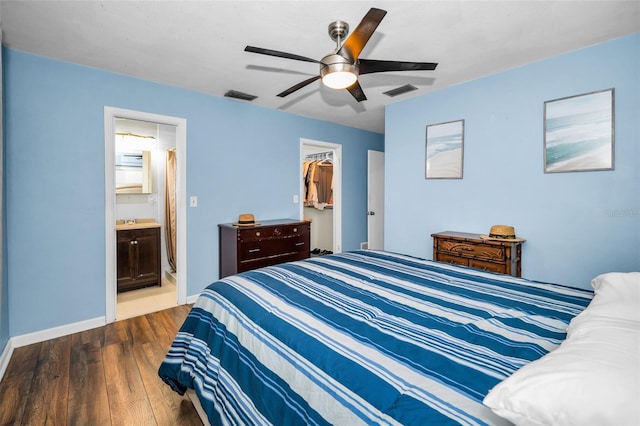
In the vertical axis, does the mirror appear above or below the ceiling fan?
below

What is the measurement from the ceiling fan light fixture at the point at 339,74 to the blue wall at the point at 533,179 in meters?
1.93

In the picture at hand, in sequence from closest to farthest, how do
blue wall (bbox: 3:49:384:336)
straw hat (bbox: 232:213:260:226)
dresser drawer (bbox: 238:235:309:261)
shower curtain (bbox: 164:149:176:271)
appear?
1. blue wall (bbox: 3:49:384:336)
2. dresser drawer (bbox: 238:235:309:261)
3. straw hat (bbox: 232:213:260:226)
4. shower curtain (bbox: 164:149:176:271)

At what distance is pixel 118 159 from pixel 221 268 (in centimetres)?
210

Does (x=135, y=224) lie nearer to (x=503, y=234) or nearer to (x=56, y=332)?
(x=56, y=332)

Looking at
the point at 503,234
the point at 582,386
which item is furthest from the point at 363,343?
the point at 503,234

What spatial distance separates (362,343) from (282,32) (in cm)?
219

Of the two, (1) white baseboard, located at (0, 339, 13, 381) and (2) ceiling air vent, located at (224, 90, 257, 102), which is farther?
(2) ceiling air vent, located at (224, 90, 257, 102)

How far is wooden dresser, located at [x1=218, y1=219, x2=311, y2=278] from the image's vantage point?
3.43 m

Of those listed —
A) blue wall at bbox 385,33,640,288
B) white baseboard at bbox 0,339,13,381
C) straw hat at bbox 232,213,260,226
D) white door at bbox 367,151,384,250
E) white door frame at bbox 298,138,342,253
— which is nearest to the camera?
white baseboard at bbox 0,339,13,381

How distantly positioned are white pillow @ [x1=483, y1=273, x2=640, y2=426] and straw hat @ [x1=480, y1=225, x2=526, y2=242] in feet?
7.30

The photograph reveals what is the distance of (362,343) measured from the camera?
3.31 feet

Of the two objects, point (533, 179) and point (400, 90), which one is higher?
point (400, 90)

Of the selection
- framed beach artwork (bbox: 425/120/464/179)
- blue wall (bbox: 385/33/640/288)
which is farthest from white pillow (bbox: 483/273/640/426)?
framed beach artwork (bbox: 425/120/464/179)

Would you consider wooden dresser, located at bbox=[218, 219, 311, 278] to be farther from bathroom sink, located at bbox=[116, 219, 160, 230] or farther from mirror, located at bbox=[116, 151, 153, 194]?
mirror, located at bbox=[116, 151, 153, 194]
